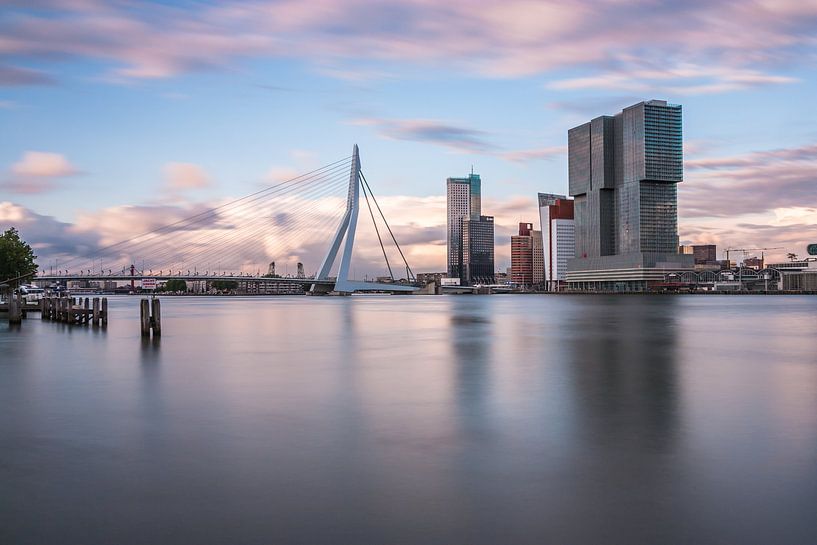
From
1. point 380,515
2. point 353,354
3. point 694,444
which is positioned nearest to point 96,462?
point 380,515

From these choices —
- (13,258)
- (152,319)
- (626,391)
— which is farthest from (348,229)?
(626,391)

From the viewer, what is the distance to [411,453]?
33.0ft

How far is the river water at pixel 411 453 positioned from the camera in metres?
7.05

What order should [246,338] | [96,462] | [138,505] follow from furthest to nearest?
[246,338] → [96,462] → [138,505]

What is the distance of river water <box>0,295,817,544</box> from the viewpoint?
705 centimetres

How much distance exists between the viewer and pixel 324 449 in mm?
10414

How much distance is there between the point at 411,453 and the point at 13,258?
7799 cm

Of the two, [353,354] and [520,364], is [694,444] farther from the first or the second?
[353,354]

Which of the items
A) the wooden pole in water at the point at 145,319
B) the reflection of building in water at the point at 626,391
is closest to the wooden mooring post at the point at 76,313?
the wooden pole in water at the point at 145,319

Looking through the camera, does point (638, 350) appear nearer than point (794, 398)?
No

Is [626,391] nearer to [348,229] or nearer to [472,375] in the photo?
[472,375]

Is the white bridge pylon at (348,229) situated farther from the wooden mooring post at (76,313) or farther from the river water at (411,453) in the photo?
the river water at (411,453)

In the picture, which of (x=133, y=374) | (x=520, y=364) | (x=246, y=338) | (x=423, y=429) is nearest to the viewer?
(x=423, y=429)

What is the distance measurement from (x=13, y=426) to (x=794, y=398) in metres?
15.4
